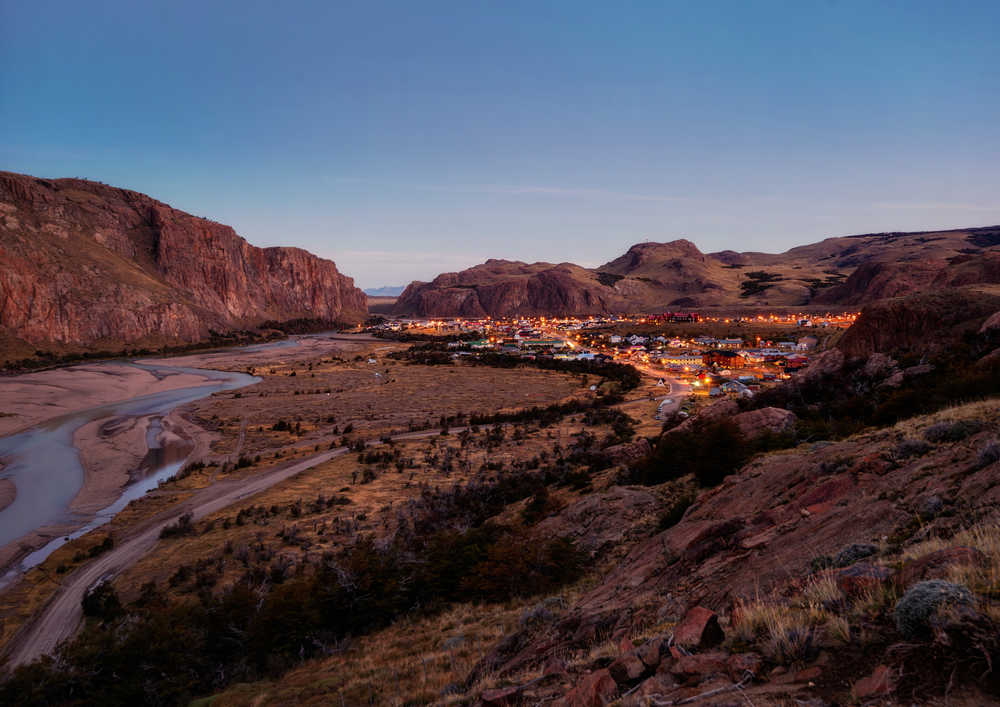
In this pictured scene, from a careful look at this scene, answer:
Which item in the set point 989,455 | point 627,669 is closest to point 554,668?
point 627,669

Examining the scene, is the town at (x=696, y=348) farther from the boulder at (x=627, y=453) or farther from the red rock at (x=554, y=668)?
the red rock at (x=554, y=668)

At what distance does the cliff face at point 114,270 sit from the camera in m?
83.1

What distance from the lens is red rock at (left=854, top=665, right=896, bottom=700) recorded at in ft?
8.75

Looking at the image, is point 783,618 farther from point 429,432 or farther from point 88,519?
point 429,432

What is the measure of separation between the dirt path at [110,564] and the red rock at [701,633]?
18065 millimetres

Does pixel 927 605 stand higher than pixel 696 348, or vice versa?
pixel 927 605

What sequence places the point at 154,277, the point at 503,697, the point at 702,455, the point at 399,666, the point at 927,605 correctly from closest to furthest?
the point at 927,605
the point at 503,697
the point at 399,666
the point at 702,455
the point at 154,277

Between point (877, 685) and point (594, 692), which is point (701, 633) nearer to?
point (594, 692)

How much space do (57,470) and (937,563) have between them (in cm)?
4145

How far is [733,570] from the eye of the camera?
21.1 feet

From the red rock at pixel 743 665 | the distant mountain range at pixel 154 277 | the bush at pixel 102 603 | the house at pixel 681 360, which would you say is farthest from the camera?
the distant mountain range at pixel 154 277

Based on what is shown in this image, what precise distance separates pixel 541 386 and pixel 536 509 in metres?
43.7

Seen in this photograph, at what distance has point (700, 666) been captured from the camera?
362 centimetres

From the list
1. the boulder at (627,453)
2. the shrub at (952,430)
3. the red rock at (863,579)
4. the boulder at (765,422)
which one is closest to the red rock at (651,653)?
the red rock at (863,579)
